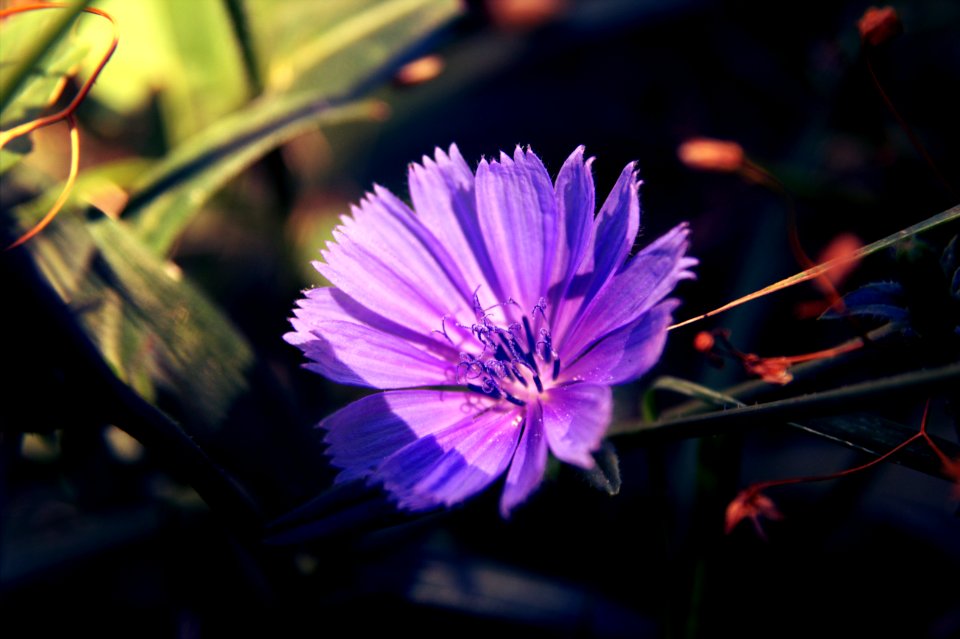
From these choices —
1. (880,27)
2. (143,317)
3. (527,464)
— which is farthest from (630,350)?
(143,317)

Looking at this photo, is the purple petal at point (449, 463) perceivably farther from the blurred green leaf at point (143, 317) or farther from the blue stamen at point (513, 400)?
the blurred green leaf at point (143, 317)

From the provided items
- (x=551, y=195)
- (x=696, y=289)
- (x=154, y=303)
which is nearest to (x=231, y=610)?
(x=154, y=303)

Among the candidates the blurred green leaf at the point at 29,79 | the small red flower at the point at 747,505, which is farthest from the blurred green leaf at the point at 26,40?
the small red flower at the point at 747,505

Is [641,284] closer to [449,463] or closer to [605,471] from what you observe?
[605,471]

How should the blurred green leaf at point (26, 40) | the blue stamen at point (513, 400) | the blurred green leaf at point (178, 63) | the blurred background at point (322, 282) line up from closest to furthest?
the blurred green leaf at point (26, 40)
the blue stamen at point (513, 400)
the blurred background at point (322, 282)
the blurred green leaf at point (178, 63)

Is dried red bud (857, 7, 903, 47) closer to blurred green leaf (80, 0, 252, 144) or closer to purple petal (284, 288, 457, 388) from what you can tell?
purple petal (284, 288, 457, 388)
